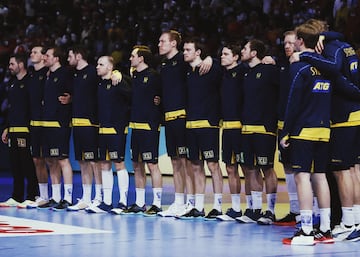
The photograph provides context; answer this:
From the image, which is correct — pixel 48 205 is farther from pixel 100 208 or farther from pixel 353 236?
pixel 353 236

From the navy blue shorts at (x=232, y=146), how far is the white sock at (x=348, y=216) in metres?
2.07

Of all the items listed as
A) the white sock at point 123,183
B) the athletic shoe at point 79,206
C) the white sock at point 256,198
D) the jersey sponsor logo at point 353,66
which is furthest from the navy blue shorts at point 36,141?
the jersey sponsor logo at point 353,66

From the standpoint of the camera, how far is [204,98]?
12.0 meters

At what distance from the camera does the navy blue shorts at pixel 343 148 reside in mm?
10172

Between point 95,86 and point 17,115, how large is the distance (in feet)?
5.20

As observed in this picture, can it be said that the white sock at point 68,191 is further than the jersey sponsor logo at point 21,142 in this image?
No

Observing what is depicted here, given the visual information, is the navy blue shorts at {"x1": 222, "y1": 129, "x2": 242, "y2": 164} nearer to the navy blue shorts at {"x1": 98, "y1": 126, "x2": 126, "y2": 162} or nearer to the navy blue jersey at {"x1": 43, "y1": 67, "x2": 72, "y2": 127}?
the navy blue shorts at {"x1": 98, "y1": 126, "x2": 126, "y2": 162}

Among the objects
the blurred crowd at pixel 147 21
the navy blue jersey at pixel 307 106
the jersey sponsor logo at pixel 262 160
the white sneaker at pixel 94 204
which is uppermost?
the blurred crowd at pixel 147 21

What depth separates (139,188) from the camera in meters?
12.8

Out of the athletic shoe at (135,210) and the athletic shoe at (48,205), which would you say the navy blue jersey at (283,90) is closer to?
the athletic shoe at (135,210)

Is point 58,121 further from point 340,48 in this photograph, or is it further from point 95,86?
point 340,48

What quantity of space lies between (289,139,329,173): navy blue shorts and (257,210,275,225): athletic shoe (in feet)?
5.90

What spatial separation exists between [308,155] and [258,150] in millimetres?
1789

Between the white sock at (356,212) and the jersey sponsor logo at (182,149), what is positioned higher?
the jersey sponsor logo at (182,149)
